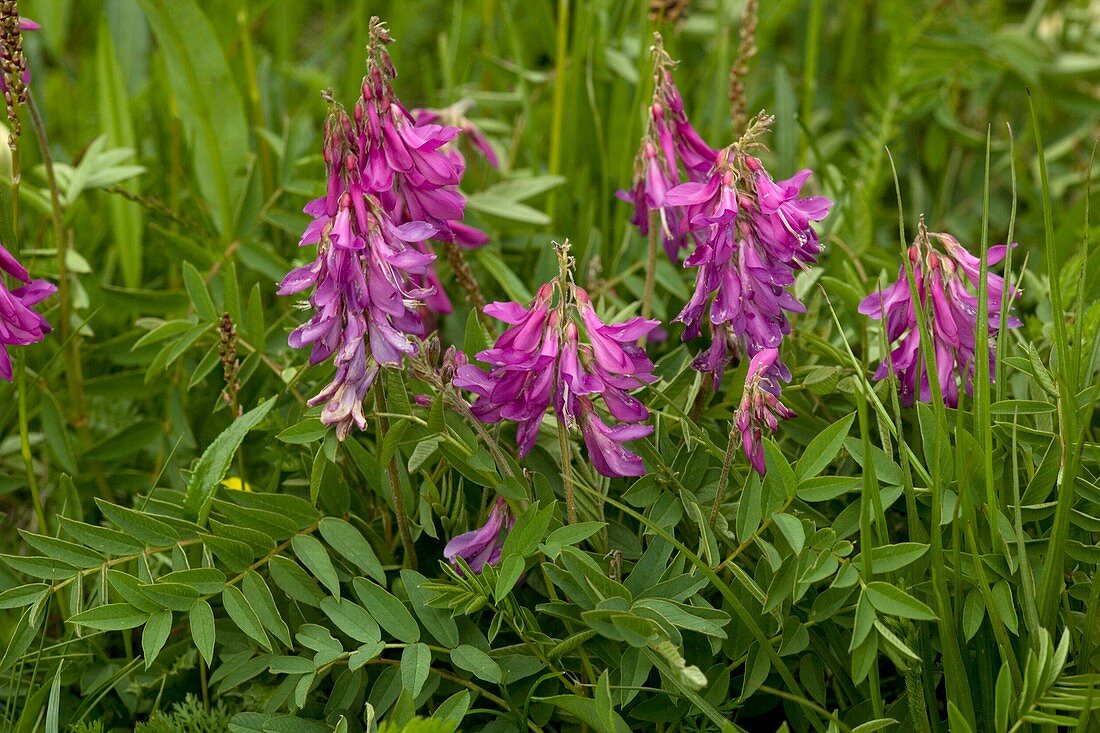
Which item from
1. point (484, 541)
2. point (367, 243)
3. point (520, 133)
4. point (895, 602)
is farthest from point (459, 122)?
point (895, 602)

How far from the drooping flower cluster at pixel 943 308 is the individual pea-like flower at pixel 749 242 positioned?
132 mm

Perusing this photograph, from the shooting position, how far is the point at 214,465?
62.9 inches

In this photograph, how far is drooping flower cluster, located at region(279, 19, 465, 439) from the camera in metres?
1.40

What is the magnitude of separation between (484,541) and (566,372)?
0.97 ft

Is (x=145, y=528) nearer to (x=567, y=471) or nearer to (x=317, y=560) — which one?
(x=317, y=560)

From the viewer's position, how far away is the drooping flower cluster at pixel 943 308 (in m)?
1.52

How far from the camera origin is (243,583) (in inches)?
60.2

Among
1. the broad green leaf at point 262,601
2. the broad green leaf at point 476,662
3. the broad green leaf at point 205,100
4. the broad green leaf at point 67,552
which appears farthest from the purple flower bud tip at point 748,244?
the broad green leaf at point 205,100

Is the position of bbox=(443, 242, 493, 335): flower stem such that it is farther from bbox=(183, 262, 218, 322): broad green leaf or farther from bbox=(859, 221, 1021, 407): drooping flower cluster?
bbox=(859, 221, 1021, 407): drooping flower cluster

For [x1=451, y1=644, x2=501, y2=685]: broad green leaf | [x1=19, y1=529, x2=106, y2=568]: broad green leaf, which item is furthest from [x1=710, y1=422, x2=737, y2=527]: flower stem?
[x1=19, y1=529, x2=106, y2=568]: broad green leaf

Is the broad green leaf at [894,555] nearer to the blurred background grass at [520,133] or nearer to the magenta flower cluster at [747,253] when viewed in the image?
the magenta flower cluster at [747,253]

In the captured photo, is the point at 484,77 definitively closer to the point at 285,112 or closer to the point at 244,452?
the point at 285,112

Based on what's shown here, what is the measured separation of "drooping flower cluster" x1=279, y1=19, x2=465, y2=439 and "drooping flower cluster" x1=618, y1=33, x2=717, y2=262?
411 millimetres

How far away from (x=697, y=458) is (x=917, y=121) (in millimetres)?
1970
